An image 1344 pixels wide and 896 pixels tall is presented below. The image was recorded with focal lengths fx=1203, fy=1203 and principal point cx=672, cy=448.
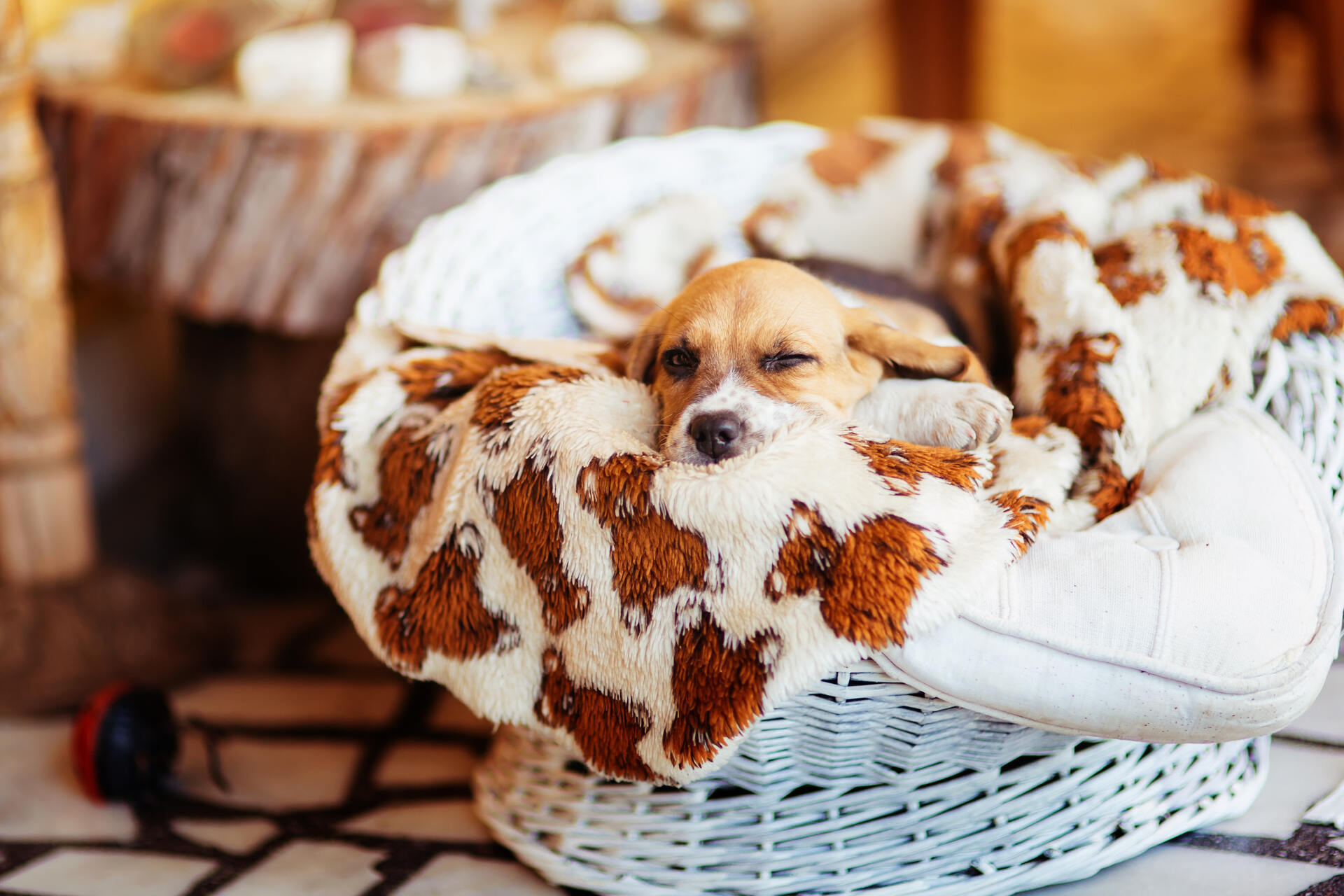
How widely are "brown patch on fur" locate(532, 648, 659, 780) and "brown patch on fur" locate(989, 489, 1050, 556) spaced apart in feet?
1.61

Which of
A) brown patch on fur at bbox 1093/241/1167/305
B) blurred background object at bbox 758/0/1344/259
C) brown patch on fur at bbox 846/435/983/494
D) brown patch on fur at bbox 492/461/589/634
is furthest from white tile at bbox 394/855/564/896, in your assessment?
blurred background object at bbox 758/0/1344/259

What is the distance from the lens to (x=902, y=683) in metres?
1.38

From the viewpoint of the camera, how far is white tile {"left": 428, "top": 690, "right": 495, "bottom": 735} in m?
2.29

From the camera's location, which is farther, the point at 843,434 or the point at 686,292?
the point at 686,292

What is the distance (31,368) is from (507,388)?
1268 mm

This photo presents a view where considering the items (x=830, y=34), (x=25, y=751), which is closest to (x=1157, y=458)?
(x=25, y=751)

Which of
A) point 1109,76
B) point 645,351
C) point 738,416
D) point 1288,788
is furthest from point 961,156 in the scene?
point 1109,76

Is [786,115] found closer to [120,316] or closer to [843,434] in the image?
[120,316]

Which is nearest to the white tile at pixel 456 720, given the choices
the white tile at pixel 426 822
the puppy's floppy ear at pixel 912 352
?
the white tile at pixel 426 822

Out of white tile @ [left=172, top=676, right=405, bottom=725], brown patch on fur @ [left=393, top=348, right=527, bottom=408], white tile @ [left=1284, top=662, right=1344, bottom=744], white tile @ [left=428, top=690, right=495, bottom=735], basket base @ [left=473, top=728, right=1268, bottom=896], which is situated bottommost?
white tile @ [left=172, top=676, right=405, bottom=725]

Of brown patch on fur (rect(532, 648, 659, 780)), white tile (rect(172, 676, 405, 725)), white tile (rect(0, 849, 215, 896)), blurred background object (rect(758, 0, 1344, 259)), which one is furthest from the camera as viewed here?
blurred background object (rect(758, 0, 1344, 259))

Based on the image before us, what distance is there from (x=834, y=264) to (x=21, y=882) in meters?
1.68

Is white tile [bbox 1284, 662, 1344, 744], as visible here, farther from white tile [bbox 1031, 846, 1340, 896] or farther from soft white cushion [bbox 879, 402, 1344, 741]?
soft white cushion [bbox 879, 402, 1344, 741]

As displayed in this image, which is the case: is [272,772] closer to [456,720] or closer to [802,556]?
[456,720]
